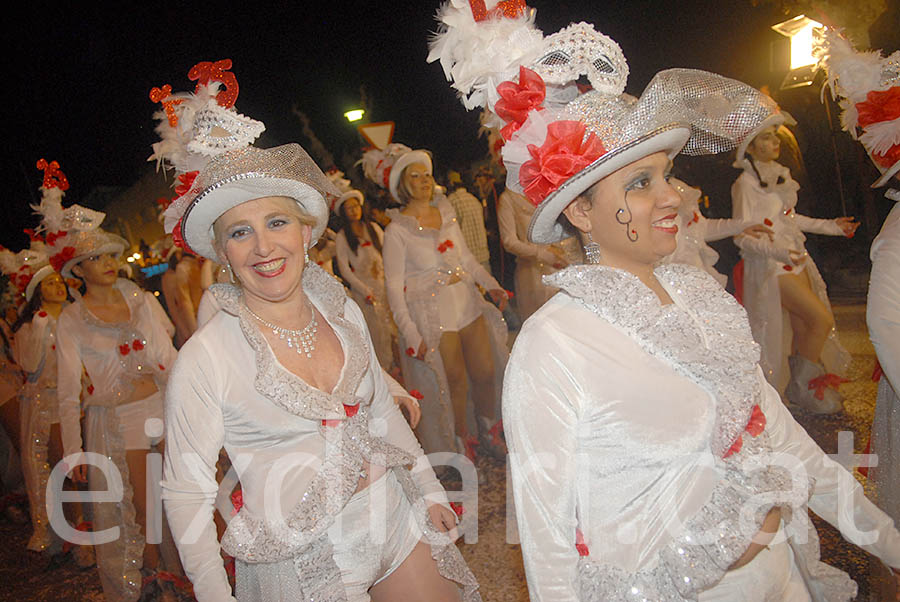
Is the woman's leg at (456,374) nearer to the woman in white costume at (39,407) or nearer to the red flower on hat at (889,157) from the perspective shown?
the red flower on hat at (889,157)

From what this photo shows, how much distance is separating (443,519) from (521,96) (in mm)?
1609

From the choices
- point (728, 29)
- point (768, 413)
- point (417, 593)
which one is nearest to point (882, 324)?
point (768, 413)

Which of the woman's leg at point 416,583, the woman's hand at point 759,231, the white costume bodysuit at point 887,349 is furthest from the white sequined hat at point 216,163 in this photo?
the woman's hand at point 759,231

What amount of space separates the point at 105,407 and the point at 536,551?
12.0 ft

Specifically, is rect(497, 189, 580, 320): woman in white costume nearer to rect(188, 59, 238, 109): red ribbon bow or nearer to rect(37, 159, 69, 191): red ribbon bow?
rect(188, 59, 238, 109): red ribbon bow

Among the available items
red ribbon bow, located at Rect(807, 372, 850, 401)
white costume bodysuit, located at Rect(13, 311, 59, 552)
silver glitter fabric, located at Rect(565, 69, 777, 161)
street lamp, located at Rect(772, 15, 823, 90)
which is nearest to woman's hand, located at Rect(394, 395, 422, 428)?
silver glitter fabric, located at Rect(565, 69, 777, 161)

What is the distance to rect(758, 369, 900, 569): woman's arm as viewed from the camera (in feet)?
5.81

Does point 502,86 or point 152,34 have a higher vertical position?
point 152,34

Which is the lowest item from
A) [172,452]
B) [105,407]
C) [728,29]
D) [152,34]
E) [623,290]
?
[105,407]

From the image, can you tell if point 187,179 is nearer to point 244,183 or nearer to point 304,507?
point 244,183

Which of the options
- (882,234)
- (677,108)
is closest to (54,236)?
(677,108)

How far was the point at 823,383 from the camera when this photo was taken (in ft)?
16.7

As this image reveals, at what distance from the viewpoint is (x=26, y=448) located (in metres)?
5.60

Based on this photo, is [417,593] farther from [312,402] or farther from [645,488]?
[645,488]
